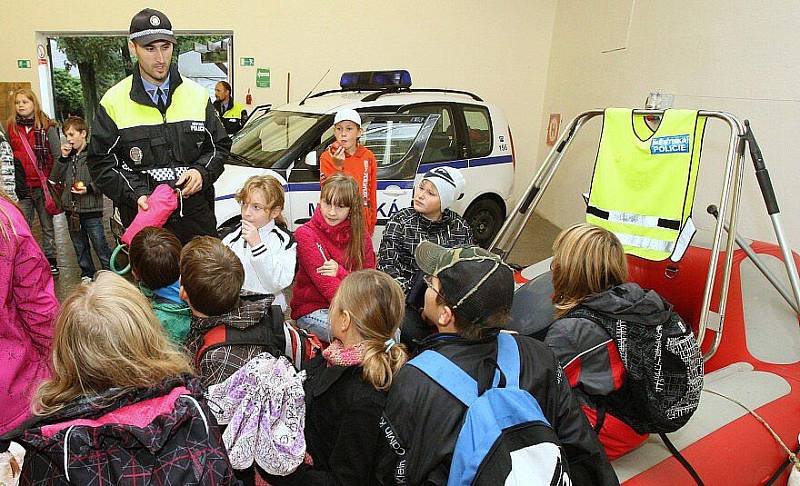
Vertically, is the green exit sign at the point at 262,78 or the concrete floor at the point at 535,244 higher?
→ the green exit sign at the point at 262,78

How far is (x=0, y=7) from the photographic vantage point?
25.1 feet

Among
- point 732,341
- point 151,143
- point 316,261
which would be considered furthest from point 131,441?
point 732,341

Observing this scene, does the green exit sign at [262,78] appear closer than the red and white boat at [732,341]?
No

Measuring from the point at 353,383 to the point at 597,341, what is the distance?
0.82 meters

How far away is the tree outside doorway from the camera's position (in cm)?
803

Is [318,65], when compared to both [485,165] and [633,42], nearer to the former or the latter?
[485,165]

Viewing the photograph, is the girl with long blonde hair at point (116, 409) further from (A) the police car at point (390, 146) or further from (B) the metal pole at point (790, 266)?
(A) the police car at point (390, 146)

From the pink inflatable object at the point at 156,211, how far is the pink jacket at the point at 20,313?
743 mm

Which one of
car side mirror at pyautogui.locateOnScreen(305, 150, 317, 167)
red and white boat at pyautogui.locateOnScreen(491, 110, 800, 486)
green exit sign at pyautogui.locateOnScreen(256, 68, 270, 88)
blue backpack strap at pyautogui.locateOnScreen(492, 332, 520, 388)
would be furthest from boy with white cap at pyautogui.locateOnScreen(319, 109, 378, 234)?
green exit sign at pyautogui.locateOnScreen(256, 68, 270, 88)

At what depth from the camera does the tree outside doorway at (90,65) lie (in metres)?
8.03

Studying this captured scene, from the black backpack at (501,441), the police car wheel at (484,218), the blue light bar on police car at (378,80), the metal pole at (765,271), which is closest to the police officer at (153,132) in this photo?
the black backpack at (501,441)

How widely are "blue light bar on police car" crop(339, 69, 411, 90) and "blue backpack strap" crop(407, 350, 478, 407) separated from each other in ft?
15.2

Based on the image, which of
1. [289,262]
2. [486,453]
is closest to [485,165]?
[289,262]

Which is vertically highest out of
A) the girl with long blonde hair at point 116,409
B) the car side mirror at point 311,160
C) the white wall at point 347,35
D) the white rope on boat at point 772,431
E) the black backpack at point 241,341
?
the white wall at point 347,35
